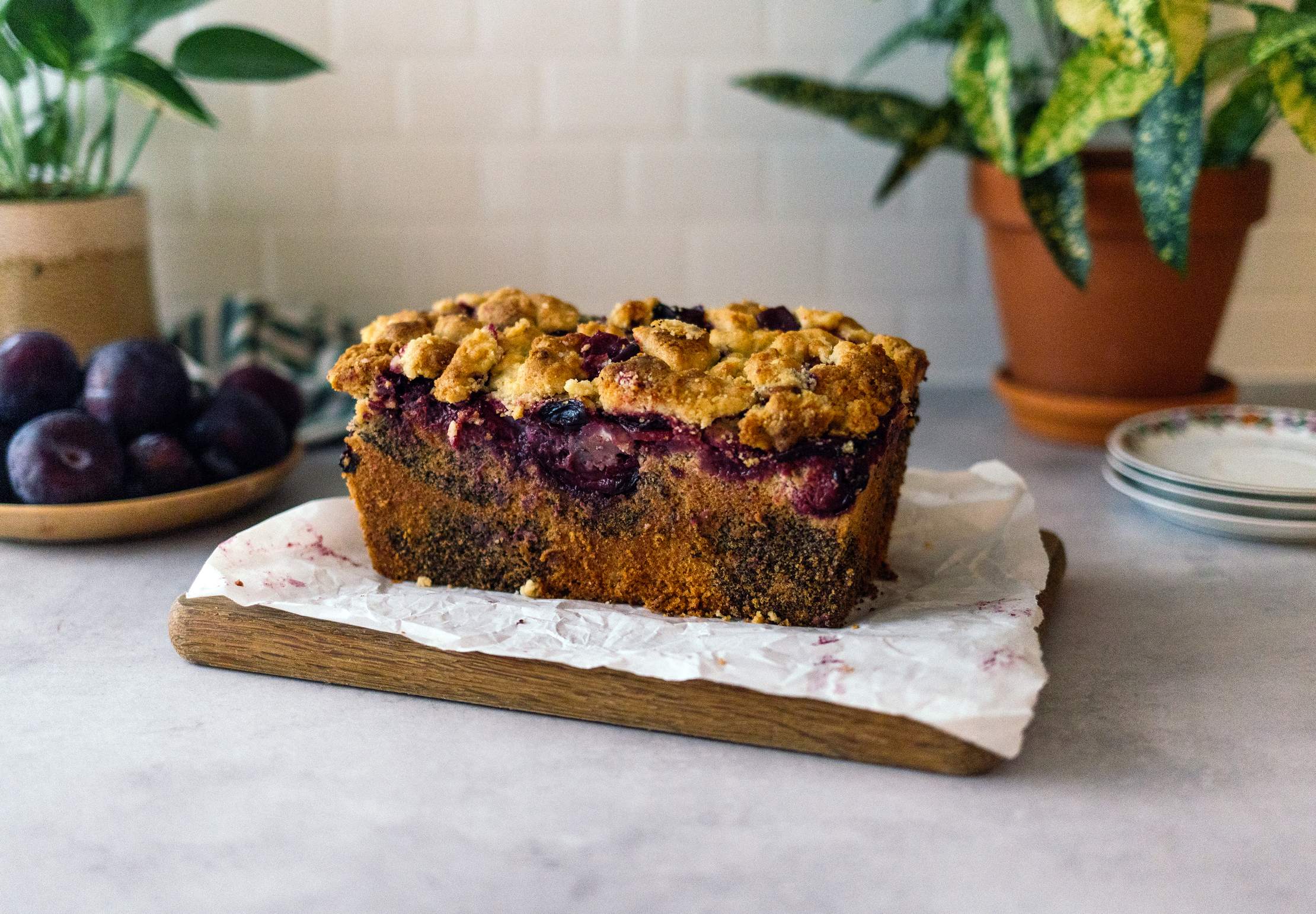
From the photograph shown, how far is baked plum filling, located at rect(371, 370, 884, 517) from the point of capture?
3.49 feet

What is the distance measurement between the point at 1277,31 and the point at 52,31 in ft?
5.32

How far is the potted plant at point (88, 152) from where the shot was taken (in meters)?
1.66

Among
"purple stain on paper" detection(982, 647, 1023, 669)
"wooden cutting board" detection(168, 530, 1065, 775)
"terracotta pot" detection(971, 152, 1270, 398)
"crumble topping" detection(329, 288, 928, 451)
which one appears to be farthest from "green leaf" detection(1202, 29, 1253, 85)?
"purple stain on paper" detection(982, 647, 1023, 669)

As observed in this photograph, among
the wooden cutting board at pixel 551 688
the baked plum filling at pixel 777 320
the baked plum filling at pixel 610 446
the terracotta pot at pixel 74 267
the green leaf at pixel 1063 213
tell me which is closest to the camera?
the wooden cutting board at pixel 551 688

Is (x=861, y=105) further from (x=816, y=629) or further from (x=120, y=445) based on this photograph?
(x=120, y=445)

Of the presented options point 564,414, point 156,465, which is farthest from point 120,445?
point 564,414

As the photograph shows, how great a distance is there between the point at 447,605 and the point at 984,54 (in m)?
1.10

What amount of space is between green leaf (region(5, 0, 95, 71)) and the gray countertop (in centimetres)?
89

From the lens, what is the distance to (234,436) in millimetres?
1519

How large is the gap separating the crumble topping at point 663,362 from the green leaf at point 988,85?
1.74 ft

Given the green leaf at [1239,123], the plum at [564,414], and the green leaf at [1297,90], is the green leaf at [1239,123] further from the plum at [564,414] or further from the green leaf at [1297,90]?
the plum at [564,414]

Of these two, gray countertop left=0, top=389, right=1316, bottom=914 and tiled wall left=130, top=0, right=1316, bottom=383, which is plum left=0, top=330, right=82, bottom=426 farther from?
tiled wall left=130, top=0, right=1316, bottom=383

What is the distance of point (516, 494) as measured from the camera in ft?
3.88

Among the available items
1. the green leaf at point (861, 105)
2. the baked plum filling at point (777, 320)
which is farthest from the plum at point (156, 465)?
the green leaf at point (861, 105)
